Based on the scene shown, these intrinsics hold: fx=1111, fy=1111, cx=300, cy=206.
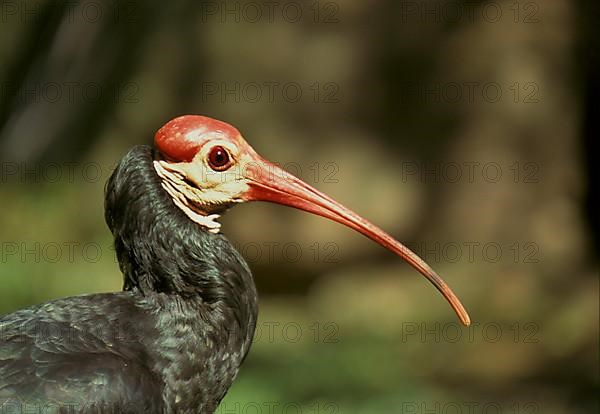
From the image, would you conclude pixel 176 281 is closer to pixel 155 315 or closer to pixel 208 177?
pixel 155 315

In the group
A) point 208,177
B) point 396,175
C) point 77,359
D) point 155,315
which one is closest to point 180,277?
point 155,315

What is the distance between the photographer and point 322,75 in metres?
7.91

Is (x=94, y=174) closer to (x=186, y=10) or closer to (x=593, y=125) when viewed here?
(x=186, y=10)

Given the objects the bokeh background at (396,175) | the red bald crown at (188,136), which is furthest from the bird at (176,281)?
the bokeh background at (396,175)

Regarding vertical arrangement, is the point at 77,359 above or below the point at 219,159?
below

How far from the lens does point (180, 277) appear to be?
356 cm

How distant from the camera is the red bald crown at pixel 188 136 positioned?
352cm

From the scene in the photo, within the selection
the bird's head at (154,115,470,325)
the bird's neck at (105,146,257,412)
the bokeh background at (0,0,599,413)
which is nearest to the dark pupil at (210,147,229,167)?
the bird's head at (154,115,470,325)

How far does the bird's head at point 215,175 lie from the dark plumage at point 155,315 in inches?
2.2

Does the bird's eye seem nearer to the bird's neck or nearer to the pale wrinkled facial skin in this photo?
the pale wrinkled facial skin

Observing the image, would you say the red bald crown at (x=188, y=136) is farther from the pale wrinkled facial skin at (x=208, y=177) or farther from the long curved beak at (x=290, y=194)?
the long curved beak at (x=290, y=194)

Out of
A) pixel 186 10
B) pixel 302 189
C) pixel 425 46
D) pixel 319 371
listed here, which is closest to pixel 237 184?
pixel 302 189

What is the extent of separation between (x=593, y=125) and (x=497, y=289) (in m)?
1.48

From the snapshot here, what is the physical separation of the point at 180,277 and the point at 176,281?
2cm
